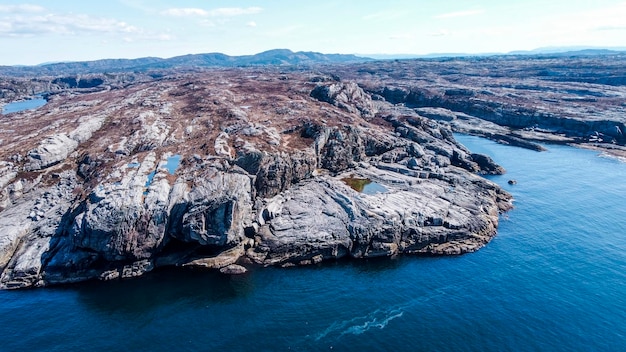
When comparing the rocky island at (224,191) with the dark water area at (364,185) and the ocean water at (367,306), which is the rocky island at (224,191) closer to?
the dark water area at (364,185)

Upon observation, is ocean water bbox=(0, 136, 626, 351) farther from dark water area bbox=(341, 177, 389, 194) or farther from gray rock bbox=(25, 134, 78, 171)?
gray rock bbox=(25, 134, 78, 171)

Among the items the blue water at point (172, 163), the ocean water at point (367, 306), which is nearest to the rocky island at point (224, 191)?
the blue water at point (172, 163)

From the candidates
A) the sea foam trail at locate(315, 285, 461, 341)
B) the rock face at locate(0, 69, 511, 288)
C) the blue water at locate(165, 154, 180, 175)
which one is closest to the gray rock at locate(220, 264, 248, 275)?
the rock face at locate(0, 69, 511, 288)

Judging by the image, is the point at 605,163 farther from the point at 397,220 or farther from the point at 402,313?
the point at 402,313

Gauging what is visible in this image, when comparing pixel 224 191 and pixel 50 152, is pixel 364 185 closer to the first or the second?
pixel 224 191

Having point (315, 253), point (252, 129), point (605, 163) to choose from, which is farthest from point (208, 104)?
point (605, 163)

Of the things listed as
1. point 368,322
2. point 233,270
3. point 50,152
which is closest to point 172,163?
point 233,270
